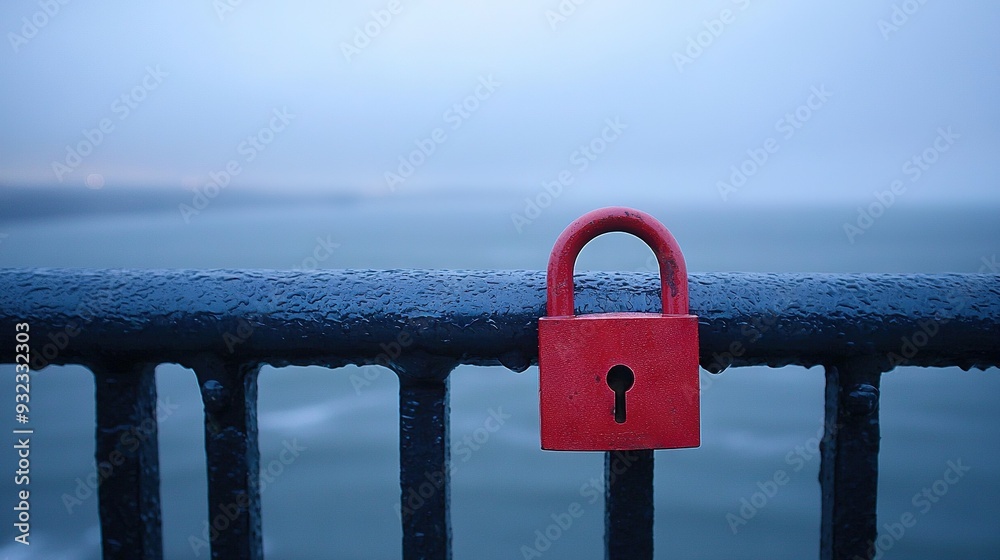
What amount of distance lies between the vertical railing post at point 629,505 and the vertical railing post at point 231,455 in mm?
591

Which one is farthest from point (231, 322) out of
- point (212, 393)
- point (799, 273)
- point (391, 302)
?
point (799, 273)

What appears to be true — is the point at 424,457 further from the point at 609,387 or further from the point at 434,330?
the point at 609,387

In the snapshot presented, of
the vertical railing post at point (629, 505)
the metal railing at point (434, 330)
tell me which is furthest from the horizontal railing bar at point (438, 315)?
the vertical railing post at point (629, 505)

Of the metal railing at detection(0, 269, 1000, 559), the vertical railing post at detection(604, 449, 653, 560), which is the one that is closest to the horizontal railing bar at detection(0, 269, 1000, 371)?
the metal railing at detection(0, 269, 1000, 559)

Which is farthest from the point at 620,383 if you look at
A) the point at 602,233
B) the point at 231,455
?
the point at 231,455

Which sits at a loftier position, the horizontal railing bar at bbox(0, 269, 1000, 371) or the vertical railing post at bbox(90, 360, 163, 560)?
the horizontal railing bar at bbox(0, 269, 1000, 371)

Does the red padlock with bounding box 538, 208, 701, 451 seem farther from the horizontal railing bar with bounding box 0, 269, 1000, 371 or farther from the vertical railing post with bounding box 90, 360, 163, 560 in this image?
the vertical railing post with bounding box 90, 360, 163, 560

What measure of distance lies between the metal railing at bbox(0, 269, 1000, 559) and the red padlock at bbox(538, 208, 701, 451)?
9cm

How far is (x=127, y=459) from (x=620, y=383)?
2.68 ft

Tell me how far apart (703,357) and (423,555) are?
1.86ft

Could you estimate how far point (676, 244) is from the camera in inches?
37.3

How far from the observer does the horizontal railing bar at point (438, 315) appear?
3.08 ft

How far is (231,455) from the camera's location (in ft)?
3.39

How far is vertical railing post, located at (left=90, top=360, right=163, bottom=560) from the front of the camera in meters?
1.02
